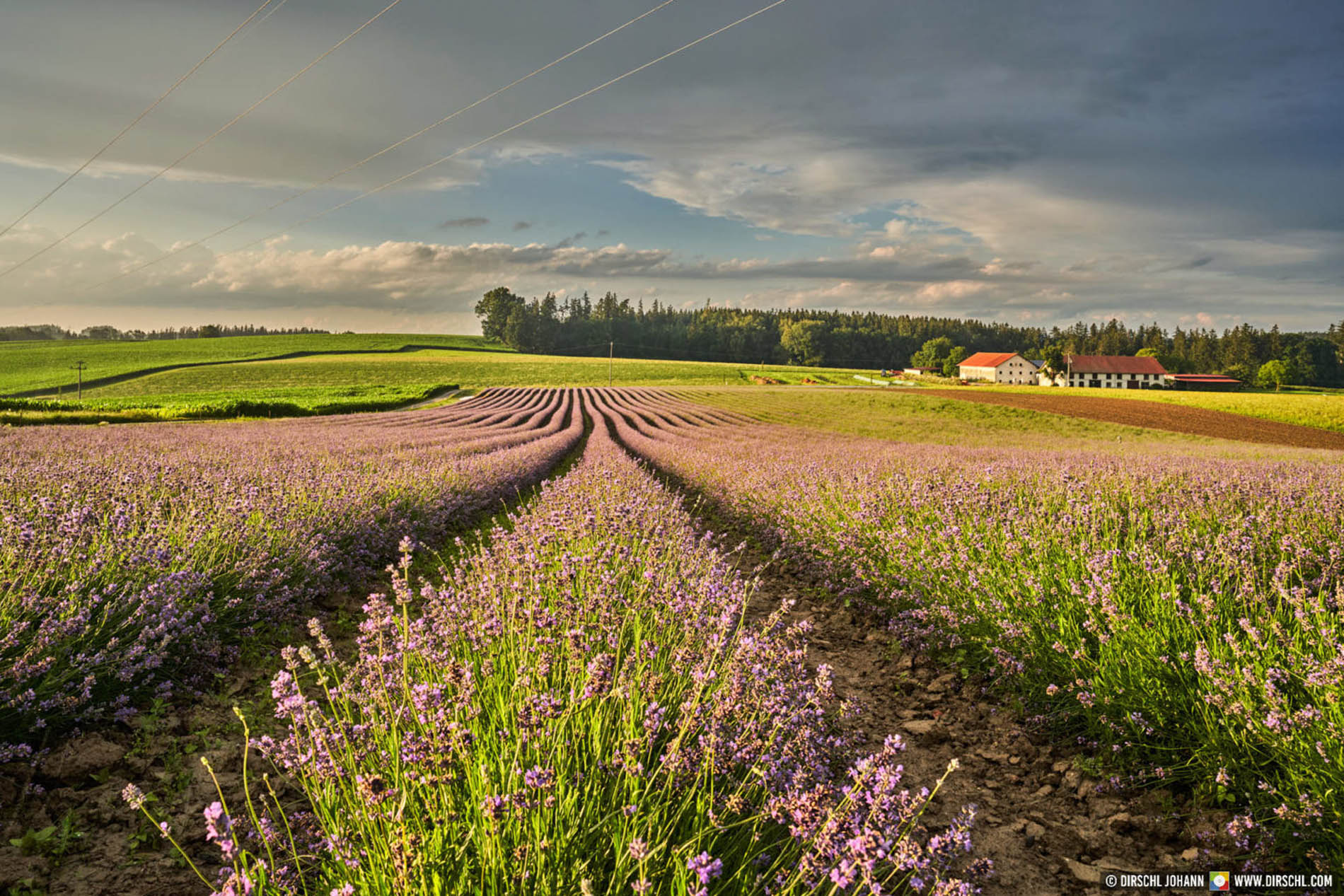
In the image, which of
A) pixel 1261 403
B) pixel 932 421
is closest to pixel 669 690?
pixel 932 421

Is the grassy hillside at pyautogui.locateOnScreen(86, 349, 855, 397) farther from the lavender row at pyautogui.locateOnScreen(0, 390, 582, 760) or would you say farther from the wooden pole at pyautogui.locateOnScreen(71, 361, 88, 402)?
the lavender row at pyautogui.locateOnScreen(0, 390, 582, 760)

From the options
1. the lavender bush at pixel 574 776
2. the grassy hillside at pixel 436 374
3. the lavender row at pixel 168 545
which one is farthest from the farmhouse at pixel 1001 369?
the lavender bush at pixel 574 776

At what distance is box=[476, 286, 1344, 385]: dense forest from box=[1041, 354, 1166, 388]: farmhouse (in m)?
3.67

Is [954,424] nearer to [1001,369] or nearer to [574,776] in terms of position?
[574,776]

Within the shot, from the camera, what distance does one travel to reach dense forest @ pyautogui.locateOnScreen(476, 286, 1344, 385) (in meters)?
111

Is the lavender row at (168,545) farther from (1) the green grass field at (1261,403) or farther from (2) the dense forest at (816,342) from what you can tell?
(2) the dense forest at (816,342)

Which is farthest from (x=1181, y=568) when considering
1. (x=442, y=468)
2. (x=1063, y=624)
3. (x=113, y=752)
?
(x=442, y=468)

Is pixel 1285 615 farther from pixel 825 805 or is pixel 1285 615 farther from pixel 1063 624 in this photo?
pixel 825 805

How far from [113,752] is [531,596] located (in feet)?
7.79

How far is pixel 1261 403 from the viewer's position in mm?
38062

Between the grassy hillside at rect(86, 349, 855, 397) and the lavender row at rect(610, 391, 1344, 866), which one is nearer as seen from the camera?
the lavender row at rect(610, 391, 1344, 866)

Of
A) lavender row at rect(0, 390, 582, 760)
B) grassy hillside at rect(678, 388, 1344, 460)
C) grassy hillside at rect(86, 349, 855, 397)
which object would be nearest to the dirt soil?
lavender row at rect(0, 390, 582, 760)

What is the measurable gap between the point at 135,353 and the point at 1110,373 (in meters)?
132

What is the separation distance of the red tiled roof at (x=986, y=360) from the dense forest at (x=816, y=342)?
99.4 inches
